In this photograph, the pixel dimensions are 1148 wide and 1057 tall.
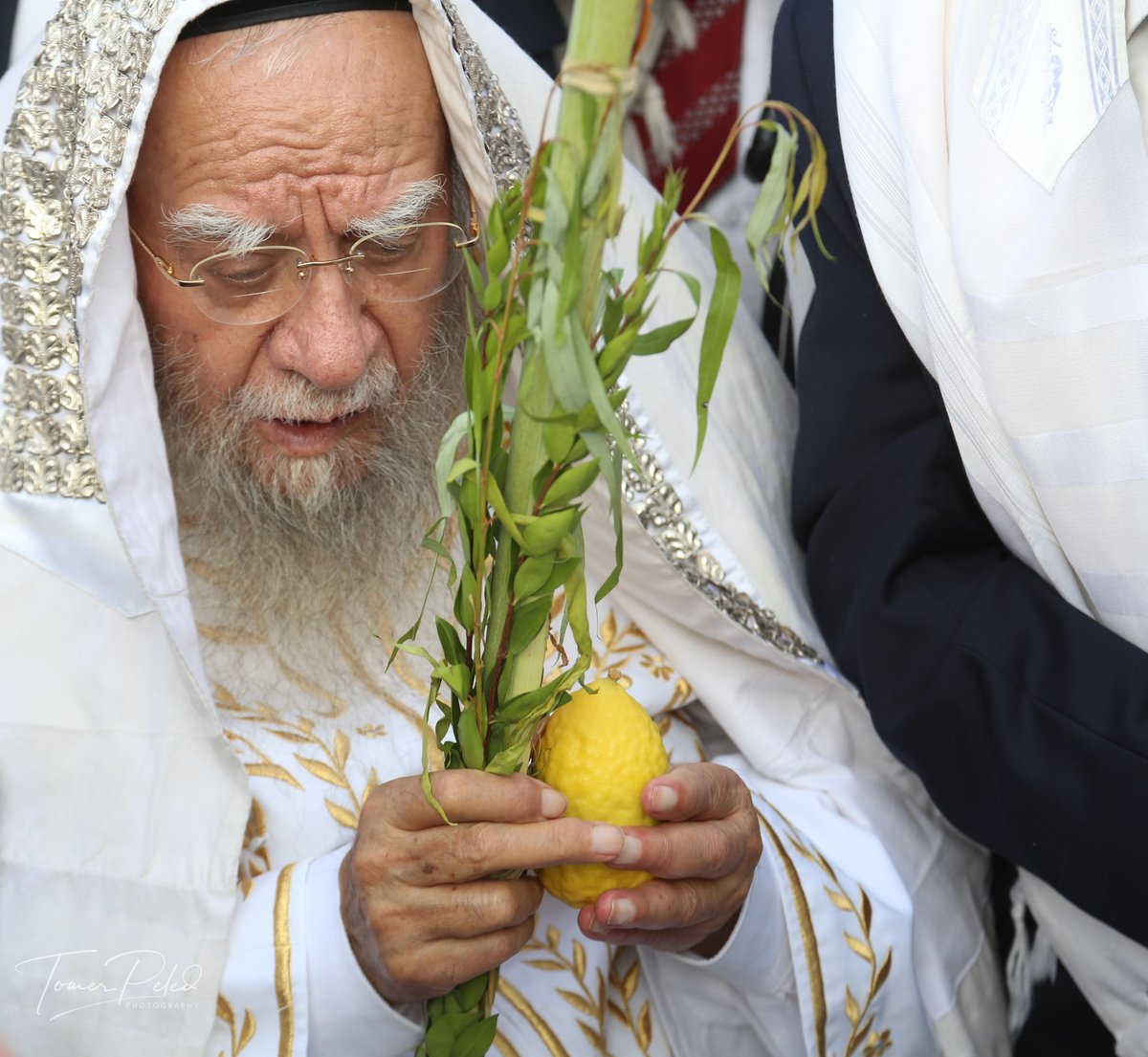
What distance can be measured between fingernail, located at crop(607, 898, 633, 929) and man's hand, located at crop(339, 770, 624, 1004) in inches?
3.9

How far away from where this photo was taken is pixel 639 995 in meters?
1.89

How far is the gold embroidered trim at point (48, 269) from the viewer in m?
1.59

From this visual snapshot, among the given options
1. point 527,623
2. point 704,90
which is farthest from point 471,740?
point 704,90

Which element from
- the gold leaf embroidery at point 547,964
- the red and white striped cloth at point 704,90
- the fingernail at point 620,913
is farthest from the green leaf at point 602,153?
the red and white striped cloth at point 704,90

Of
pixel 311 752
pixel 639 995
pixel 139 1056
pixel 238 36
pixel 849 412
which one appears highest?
pixel 238 36

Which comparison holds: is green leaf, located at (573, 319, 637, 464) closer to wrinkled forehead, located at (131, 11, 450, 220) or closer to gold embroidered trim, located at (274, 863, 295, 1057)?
wrinkled forehead, located at (131, 11, 450, 220)

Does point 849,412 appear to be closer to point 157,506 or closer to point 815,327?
point 815,327

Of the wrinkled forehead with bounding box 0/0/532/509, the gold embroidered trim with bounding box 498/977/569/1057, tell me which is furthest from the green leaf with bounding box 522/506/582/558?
the gold embroidered trim with bounding box 498/977/569/1057

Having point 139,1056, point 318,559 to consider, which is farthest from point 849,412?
point 139,1056

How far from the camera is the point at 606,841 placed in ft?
4.09

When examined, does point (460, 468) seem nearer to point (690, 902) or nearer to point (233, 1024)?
point (690, 902)

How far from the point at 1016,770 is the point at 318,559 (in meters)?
1.02

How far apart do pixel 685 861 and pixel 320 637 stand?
76 cm

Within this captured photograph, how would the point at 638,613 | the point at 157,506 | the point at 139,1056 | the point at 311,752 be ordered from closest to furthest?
1. the point at 139,1056
2. the point at 157,506
3. the point at 311,752
4. the point at 638,613
